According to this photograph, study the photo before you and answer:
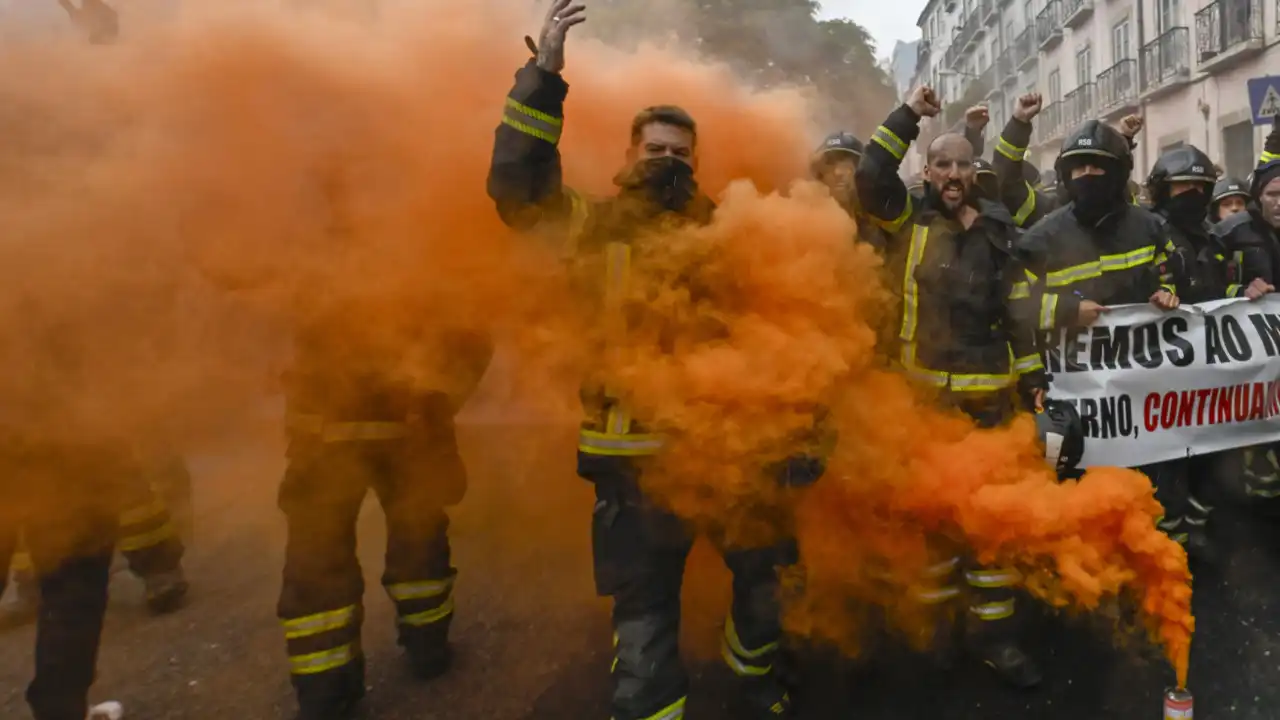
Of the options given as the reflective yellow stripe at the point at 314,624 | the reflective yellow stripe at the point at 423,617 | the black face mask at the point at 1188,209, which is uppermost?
the black face mask at the point at 1188,209

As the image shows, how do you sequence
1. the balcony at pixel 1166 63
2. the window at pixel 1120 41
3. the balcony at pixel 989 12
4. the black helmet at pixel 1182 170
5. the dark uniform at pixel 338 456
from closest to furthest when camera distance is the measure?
the dark uniform at pixel 338 456
the black helmet at pixel 1182 170
the balcony at pixel 1166 63
the window at pixel 1120 41
the balcony at pixel 989 12

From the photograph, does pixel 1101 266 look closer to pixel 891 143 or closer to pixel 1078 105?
pixel 891 143

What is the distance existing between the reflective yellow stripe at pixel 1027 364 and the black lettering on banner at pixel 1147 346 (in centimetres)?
82

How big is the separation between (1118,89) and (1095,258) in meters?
22.3

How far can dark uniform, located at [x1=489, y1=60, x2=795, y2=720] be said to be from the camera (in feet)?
8.05

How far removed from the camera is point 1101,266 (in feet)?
12.7

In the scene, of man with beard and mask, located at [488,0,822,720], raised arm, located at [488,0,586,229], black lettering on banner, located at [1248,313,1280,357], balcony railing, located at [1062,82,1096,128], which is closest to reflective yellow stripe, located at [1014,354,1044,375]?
man with beard and mask, located at [488,0,822,720]

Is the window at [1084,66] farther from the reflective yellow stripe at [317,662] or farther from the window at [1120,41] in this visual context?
the reflective yellow stripe at [317,662]

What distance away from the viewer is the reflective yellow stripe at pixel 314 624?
9.91ft

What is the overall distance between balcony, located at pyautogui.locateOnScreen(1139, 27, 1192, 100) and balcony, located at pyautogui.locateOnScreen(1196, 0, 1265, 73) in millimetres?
823

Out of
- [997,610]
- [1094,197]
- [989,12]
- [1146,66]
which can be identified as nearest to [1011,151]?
[1094,197]

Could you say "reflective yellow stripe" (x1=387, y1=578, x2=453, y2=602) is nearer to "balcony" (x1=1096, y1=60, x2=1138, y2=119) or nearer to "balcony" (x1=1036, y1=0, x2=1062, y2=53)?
"balcony" (x1=1096, y1=60, x2=1138, y2=119)

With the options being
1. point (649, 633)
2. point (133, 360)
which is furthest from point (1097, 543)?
point (133, 360)

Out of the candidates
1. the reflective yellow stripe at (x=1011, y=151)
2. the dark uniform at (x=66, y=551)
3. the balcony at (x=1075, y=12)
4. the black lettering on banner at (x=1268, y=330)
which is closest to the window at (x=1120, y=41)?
the balcony at (x=1075, y=12)
